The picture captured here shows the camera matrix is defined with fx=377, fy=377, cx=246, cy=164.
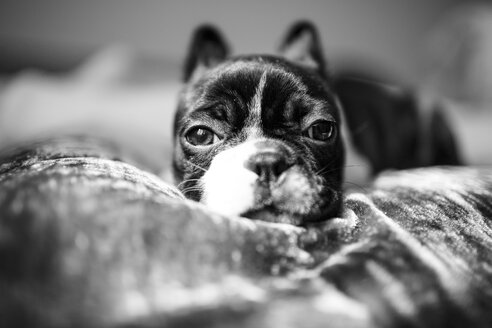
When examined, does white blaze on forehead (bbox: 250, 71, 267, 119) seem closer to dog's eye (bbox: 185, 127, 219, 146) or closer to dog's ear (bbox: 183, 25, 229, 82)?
dog's eye (bbox: 185, 127, 219, 146)

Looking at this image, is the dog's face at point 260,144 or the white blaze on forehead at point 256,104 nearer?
the dog's face at point 260,144

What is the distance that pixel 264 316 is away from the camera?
0.49 meters

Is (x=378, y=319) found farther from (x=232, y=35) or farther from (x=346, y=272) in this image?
(x=232, y=35)

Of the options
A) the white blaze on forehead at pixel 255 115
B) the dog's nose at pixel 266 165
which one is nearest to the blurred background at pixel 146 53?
the white blaze on forehead at pixel 255 115

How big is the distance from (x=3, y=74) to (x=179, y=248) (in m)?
2.98

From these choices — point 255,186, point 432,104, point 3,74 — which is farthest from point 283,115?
point 3,74

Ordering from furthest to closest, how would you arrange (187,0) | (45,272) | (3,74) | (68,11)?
(187,0), (68,11), (3,74), (45,272)

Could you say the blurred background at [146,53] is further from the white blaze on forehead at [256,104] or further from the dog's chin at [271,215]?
the dog's chin at [271,215]

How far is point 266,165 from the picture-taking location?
889mm

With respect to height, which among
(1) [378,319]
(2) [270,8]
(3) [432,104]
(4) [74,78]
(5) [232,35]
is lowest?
(1) [378,319]

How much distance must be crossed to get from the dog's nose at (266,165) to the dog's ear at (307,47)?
33.6 inches

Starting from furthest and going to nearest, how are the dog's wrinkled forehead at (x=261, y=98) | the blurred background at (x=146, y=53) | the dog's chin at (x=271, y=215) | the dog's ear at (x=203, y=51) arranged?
the blurred background at (x=146, y=53) → the dog's ear at (x=203, y=51) → the dog's wrinkled forehead at (x=261, y=98) → the dog's chin at (x=271, y=215)

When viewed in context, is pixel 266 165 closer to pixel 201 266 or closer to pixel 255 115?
pixel 255 115

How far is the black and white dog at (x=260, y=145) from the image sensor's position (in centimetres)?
86
